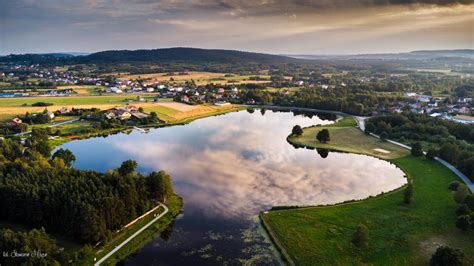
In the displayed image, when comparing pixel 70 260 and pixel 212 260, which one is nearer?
pixel 70 260

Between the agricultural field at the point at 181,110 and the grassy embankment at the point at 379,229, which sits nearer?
the grassy embankment at the point at 379,229

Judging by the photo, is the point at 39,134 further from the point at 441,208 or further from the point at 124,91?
the point at 124,91

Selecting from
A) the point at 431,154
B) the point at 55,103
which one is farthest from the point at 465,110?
the point at 55,103

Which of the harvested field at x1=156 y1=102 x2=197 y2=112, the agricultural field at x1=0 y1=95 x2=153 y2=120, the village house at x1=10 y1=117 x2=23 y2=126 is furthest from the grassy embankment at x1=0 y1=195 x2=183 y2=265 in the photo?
the agricultural field at x1=0 y1=95 x2=153 y2=120

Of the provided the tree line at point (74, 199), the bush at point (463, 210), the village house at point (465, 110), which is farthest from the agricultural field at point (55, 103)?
the village house at point (465, 110)

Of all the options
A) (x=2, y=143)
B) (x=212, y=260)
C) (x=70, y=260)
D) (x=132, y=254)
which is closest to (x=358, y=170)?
(x=212, y=260)

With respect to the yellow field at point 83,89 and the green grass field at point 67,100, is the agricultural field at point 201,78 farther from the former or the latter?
Result: the green grass field at point 67,100
